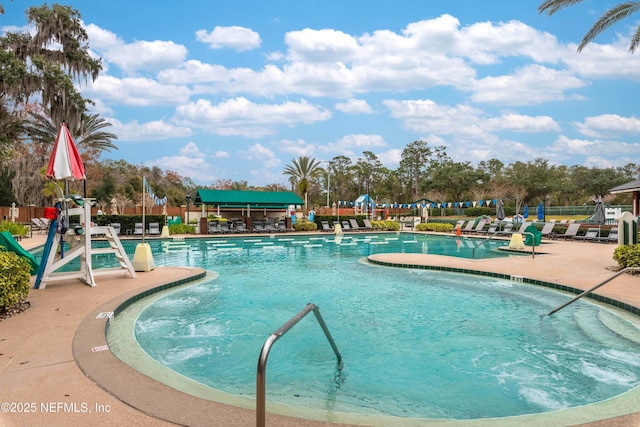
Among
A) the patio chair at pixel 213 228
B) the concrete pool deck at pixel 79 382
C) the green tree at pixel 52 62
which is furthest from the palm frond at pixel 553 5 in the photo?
the patio chair at pixel 213 228

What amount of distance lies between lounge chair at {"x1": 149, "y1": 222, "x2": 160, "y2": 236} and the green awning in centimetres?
568

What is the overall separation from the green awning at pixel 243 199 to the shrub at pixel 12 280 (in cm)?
2274

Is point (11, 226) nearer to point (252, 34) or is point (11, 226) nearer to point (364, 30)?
point (252, 34)

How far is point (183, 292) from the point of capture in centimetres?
827

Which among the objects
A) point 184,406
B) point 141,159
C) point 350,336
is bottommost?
point 350,336

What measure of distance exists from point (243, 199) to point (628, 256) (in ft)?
78.2

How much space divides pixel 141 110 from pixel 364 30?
21501mm

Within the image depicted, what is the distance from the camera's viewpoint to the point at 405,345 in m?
5.42

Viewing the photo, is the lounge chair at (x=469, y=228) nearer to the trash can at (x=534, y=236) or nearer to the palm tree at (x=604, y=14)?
the trash can at (x=534, y=236)

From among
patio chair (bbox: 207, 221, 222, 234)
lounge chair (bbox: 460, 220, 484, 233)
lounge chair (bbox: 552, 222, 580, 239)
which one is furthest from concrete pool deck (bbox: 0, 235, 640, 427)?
lounge chair (bbox: 460, 220, 484, 233)

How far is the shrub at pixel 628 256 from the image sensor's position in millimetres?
9055

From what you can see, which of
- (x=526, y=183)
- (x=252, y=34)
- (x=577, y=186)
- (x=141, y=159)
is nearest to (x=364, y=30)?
(x=252, y=34)

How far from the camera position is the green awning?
28.4m

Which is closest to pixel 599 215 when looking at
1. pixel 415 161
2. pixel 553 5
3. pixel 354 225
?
pixel 553 5
